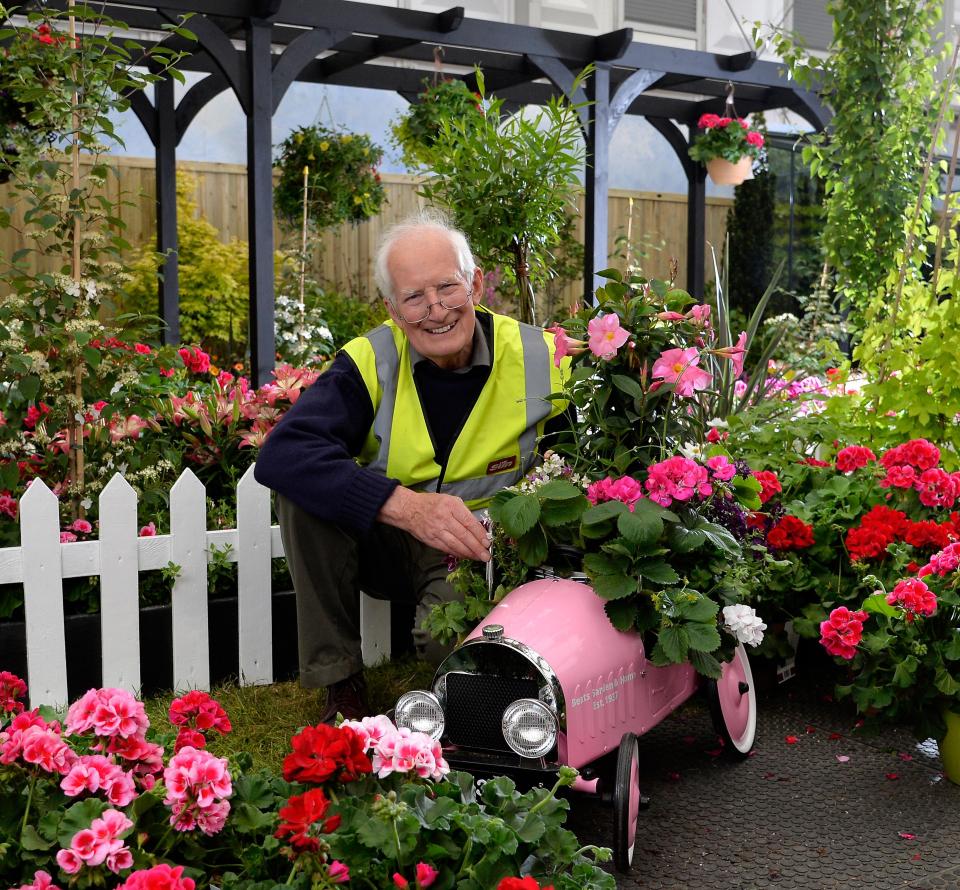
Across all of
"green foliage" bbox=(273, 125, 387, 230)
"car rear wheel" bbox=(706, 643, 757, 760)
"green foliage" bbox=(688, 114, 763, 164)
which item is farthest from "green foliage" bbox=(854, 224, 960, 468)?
"green foliage" bbox=(273, 125, 387, 230)

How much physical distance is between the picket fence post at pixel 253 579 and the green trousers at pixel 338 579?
16.0 inches

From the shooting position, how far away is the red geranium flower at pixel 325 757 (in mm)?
1341

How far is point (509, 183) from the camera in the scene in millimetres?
3969

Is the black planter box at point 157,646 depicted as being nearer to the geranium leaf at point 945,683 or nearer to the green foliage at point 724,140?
the geranium leaf at point 945,683

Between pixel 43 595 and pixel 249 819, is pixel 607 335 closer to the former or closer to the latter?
pixel 249 819

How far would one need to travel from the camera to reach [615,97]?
7.33 meters

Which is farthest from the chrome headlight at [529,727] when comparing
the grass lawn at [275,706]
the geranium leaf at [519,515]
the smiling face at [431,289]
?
the smiling face at [431,289]

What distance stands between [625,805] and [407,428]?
1.00 metres

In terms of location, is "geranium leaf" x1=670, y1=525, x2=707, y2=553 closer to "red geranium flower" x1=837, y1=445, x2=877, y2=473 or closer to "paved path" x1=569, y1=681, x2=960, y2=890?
"paved path" x1=569, y1=681, x2=960, y2=890

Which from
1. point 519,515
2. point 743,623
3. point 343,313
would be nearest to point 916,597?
point 743,623

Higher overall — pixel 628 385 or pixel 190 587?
pixel 628 385

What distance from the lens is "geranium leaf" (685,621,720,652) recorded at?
2023 mm

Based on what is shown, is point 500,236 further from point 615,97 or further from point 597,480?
point 615,97

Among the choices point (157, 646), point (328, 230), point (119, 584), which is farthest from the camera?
point (328, 230)
